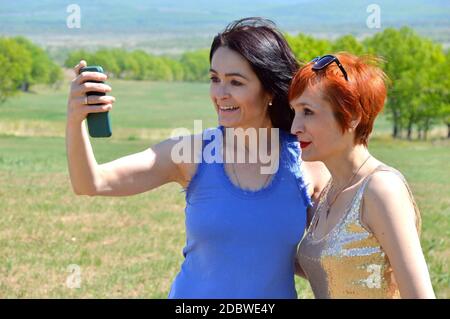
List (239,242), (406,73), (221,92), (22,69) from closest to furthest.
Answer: (239,242)
(221,92)
(406,73)
(22,69)

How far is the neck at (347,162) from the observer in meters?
2.84

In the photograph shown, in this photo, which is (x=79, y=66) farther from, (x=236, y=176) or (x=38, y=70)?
(x=38, y=70)

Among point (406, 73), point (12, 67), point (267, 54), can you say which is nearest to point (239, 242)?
point (267, 54)

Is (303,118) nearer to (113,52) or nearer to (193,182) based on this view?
(193,182)

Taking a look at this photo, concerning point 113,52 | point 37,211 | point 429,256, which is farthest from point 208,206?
point 113,52

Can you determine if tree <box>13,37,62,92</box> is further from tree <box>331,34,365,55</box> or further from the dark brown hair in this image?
the dark brown hair

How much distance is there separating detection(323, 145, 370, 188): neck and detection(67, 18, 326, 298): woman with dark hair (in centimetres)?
30

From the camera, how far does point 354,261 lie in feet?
8.82

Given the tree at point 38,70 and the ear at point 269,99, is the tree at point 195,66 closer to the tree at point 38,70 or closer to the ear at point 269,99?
the tree at point 38,70

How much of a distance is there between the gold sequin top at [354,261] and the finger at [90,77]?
36.9 inches

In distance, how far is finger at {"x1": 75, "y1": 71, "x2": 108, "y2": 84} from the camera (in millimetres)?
2787

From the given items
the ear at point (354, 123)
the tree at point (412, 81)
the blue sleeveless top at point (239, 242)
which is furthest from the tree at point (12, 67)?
the ear at point (354, 123)

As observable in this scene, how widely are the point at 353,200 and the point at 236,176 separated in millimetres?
594

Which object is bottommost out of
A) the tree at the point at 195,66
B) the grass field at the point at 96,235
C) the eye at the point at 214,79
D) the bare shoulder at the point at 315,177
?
the tree at the point at 195,66
